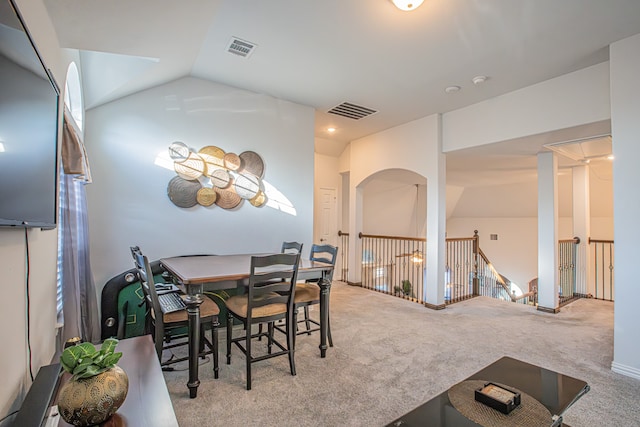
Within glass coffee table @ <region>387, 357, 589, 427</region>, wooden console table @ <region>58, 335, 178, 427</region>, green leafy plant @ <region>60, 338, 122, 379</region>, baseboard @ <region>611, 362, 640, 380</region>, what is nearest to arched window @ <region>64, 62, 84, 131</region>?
wooden console table @ <region>58, 335, 178, 427</region>

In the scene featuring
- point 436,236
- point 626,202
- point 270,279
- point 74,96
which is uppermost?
point 74,96

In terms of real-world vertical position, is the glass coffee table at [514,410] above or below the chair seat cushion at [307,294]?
below

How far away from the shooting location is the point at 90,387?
0.96 meters

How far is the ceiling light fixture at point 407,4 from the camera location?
226cm

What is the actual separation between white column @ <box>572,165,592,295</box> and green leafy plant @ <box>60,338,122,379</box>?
6.70 metres

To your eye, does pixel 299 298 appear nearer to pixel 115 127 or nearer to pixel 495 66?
pixel 115 127

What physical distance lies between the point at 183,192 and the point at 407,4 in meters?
2.88

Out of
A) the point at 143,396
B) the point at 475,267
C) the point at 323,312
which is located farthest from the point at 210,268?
the point at 475,267

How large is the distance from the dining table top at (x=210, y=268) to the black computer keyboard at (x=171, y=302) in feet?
0.79

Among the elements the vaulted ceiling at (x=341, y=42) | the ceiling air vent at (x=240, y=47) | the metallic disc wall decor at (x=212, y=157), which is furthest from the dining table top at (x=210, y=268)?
the ceiling air vent at (x=240, y=47)

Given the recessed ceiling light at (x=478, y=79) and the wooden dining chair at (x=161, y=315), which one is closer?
the wooden dining chair at (x=161, y=315)

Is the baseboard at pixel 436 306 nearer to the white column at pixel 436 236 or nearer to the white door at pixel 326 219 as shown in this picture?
the white column at pixel 436 236

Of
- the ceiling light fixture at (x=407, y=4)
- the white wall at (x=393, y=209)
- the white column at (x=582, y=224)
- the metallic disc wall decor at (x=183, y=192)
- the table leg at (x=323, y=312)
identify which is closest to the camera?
the ceiling light fixture at (x=407, y=4)

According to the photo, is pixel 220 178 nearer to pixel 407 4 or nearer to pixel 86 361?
pixel 407 4
